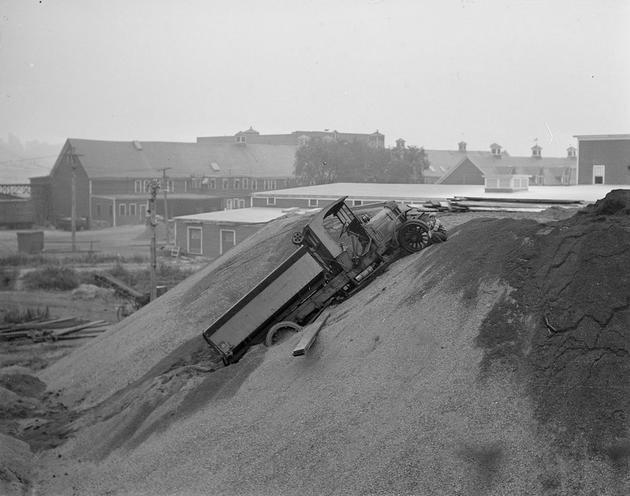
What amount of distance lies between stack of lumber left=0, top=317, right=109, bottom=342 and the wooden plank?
12.8 meters

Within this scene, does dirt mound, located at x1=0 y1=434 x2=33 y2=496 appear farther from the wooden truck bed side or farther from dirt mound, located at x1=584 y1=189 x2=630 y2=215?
dirt mound, located at x1=584 y1=189 x2=630 y2=215

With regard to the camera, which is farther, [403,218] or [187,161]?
[187,161]

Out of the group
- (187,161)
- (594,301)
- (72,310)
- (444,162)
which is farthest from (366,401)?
(444,162)

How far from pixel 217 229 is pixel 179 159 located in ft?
93.1

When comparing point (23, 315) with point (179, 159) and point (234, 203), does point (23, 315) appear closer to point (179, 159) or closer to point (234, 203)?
point (234, 203)

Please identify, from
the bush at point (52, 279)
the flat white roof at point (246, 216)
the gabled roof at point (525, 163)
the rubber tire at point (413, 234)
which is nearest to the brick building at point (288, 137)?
the gabled roof at point (525, 163)

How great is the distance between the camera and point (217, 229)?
43594 mm

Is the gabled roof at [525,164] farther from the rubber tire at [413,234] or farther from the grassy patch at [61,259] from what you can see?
the rubber tire at [413,234]

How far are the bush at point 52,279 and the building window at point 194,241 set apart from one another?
8.43m

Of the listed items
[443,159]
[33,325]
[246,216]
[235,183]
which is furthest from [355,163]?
[33,325]

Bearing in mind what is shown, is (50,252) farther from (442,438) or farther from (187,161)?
(442,438)

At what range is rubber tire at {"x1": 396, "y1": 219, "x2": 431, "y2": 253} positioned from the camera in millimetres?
15305

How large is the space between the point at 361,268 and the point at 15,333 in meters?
13.5

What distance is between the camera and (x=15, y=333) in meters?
24.5
